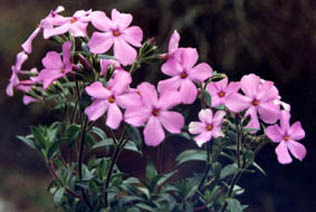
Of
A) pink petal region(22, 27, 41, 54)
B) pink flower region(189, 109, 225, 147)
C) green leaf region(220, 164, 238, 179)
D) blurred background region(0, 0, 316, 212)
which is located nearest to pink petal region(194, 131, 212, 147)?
pink flower region(189, 109, 225, 147)

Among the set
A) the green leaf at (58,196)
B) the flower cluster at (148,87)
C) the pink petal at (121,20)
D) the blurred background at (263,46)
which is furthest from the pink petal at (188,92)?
the blurred background at (263,46)

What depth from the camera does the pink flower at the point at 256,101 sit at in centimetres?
56

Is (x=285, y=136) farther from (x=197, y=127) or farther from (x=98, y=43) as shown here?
(x=98, y=43)

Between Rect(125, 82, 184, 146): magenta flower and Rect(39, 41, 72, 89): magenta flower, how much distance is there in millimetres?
93

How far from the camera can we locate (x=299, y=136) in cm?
63

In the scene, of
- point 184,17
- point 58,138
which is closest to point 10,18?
point 184,17

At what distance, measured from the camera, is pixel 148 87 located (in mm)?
532

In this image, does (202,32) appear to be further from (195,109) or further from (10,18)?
(10,18)

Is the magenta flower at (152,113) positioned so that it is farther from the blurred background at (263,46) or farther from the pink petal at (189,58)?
the blurred background at (263,46)

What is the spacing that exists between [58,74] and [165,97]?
0.13 m

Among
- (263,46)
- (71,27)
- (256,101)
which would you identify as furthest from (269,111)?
(263,46)

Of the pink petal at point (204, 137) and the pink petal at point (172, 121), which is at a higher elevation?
the pink petal at point (172, 121)

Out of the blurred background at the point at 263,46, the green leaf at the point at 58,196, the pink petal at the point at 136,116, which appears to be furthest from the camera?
the blurred background at the point at 263,46

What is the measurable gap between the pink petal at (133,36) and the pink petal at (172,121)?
0.30 feet
